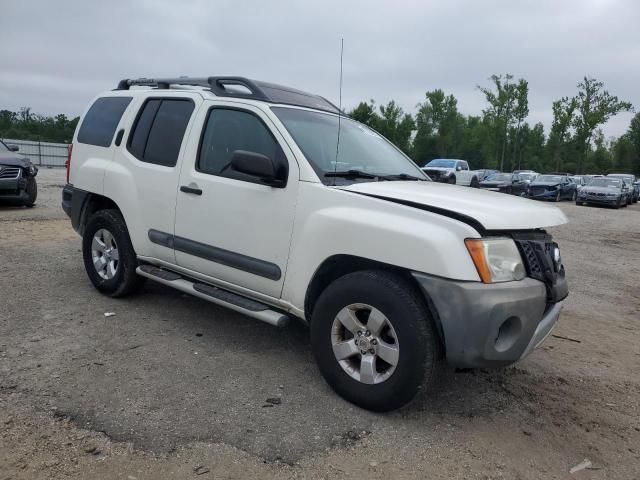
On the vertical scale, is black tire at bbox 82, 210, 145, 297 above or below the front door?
below

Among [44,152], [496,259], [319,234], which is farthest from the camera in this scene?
[44,152]

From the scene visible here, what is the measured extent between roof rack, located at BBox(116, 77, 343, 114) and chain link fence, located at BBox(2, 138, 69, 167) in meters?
31.6

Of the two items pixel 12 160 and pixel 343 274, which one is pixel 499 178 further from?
pixel 343 274

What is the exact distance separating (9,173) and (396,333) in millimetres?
10330

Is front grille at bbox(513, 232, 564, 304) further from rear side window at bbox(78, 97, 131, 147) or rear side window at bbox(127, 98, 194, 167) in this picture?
rear side window at bbox(78, 97, 131, 147)

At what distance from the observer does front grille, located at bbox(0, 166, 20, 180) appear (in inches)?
412

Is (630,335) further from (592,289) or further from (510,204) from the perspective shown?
(510,204)

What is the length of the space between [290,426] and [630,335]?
3697 mm

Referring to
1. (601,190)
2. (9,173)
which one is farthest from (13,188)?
(601,190)

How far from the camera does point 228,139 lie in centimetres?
404

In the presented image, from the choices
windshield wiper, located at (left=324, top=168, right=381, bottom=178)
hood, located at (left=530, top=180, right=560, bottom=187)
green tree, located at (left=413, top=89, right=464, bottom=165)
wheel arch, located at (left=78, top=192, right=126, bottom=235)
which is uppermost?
green tree, located at (left=413, top=89, right=464, bottom=165)

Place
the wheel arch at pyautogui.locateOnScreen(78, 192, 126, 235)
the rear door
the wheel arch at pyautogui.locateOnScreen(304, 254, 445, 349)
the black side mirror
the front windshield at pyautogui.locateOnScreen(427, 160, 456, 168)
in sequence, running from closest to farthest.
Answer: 1. the wheel arch at pyautogui.locateOnScreen(304, 254, 445, 349)
2. the black side mirror
3. the rear door
4. the wheel arch at pyautogui.locateOnScreen(78, 192, 126, 235)
5. the front windshield at pyautogui.locateOnScreen(427, 160, 456, 168)

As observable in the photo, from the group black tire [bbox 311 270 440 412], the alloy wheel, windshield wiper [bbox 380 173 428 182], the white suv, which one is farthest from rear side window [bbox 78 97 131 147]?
the alloy wheel

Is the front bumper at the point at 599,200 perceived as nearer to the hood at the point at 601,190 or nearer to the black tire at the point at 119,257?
the hood at the point at 601,190
